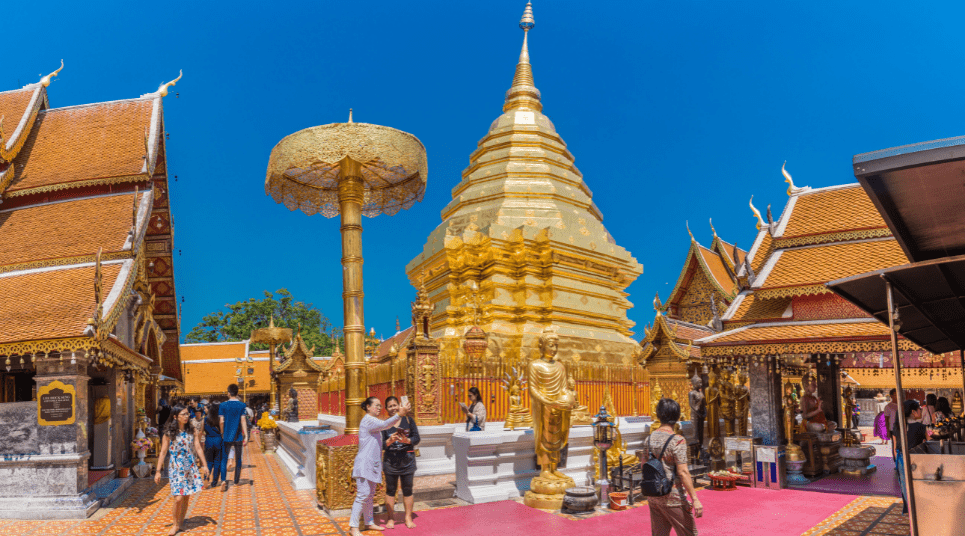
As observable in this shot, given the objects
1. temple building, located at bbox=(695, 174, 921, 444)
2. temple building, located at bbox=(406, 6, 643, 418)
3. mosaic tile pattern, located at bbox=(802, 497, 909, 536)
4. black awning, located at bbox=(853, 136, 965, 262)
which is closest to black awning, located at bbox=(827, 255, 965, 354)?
black awning, located at bbox=(853, 136, 965, 262)

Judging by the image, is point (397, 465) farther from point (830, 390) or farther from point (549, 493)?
point (830, 390)

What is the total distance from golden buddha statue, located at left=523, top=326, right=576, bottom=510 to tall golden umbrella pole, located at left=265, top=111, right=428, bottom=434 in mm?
1911

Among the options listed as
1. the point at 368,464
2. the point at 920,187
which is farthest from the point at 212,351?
the point at 920,187

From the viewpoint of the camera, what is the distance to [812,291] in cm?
890

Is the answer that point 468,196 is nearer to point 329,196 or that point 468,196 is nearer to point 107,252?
point 329,196

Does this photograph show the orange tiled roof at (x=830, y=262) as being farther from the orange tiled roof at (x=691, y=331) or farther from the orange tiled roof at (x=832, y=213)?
the orange tiled roof at (x=691, y=331)

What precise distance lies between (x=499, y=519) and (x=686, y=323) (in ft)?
39.6

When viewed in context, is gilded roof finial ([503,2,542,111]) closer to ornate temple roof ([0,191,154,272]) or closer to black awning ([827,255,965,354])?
ornate temple roof ([0,191,154,272])

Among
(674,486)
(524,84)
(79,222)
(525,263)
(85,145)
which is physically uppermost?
(524,84)

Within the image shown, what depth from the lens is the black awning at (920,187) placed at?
3.46 metres

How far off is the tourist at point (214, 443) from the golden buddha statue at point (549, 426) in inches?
185

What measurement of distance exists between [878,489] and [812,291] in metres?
2.67

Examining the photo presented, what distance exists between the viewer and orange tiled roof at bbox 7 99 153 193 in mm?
10484

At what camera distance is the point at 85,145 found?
11.4 m
